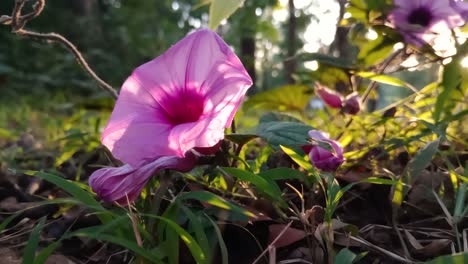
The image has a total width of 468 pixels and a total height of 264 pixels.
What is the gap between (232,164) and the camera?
3.33 feet

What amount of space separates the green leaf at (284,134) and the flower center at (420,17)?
1.47 feet

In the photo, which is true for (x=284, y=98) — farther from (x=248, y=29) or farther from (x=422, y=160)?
(x=248, y=29)

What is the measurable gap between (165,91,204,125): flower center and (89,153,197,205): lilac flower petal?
10 cm

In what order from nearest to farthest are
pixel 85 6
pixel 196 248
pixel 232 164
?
pixel 196 248, pixel 232 164, pixel 85 6

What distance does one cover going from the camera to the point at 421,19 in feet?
3.96

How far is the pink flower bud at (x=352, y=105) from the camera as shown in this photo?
4.26ft

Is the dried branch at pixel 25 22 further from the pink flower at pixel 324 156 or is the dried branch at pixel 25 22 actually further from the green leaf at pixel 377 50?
the green leaf at pixel 377 50

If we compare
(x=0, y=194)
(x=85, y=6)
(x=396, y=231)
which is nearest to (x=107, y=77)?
(x=85, y=6)

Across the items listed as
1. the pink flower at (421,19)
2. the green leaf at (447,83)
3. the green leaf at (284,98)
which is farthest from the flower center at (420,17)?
the green leaf at (284,98)

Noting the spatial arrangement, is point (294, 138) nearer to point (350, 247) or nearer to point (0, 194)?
point (350, 247)

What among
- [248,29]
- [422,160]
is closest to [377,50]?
[422,160]

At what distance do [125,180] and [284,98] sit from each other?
3.15 feet

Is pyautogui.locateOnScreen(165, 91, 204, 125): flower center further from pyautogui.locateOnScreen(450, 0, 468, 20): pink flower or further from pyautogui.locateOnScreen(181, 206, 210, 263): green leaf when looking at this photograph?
pyautogui.locateOnScreen(450, 0, 468, 20): pink flower

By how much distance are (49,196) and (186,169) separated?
1.91 ft
